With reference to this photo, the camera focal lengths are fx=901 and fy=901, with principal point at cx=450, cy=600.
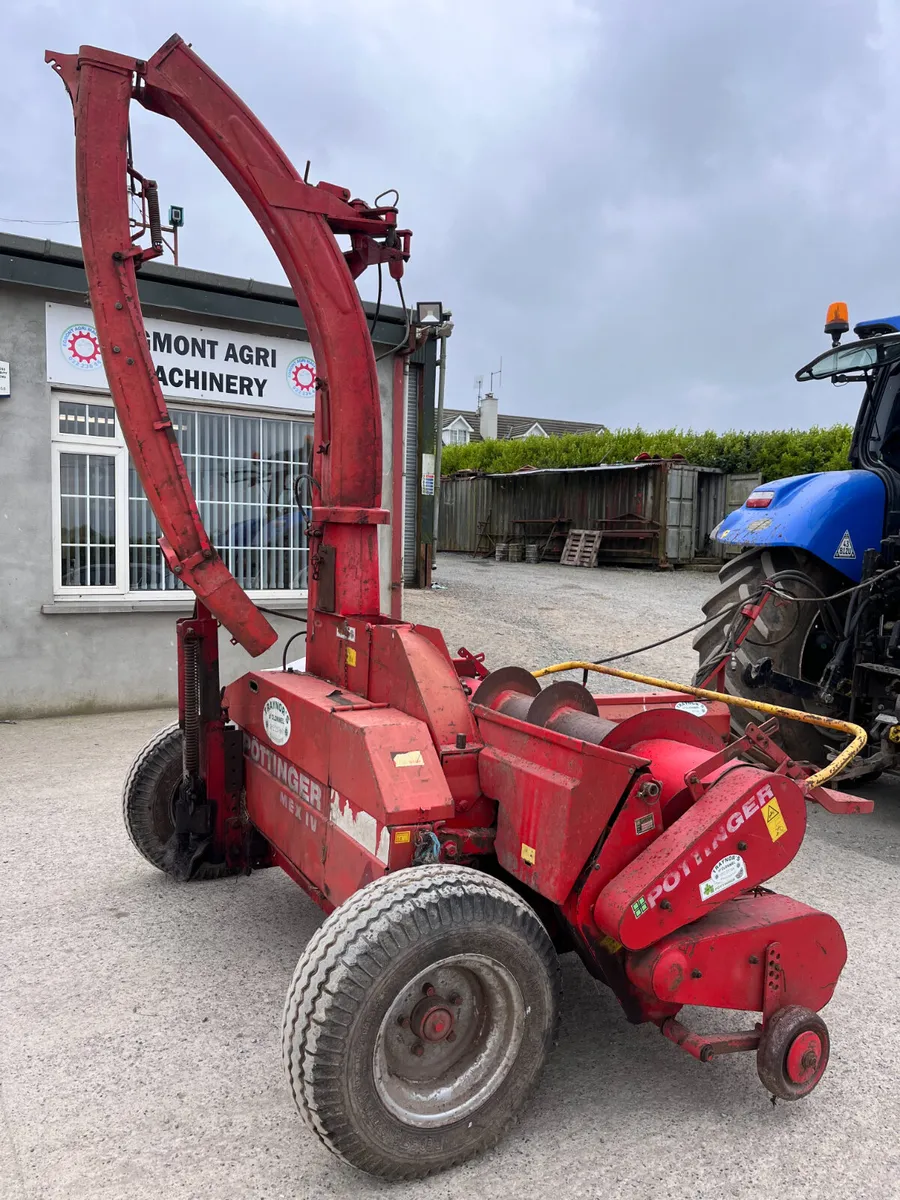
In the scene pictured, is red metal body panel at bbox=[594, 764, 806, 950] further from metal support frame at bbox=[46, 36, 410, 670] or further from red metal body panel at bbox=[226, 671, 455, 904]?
metal support frame at bbox=[46, 36, 410, 670]

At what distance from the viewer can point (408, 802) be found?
2.54 meters

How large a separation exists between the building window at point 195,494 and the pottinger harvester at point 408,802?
11.5 ft

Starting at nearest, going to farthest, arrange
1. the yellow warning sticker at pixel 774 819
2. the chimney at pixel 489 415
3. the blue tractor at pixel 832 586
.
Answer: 1. the yellow warning sticker at pixel 774 819
2. the blue tractor at pixel 832 586
3. the chimney at pixel 489 415

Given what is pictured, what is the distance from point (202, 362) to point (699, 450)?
13.7 metres

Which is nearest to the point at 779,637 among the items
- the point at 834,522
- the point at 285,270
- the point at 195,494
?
the point at 834,522

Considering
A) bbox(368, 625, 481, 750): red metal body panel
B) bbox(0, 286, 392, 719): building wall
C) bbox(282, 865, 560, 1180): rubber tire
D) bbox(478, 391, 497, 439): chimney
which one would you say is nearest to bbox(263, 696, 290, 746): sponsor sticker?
bbox(368, 625, 481, 750): red metal body panel

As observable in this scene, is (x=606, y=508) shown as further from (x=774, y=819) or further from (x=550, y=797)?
(x=550, y=797)

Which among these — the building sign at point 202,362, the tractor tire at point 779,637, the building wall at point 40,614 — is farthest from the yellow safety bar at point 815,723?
the building sign at point 202,362

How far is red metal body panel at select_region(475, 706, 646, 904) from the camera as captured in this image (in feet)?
8.02

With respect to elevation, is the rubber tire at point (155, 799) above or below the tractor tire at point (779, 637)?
below

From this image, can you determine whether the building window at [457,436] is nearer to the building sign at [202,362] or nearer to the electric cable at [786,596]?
the building sign at [202,362]

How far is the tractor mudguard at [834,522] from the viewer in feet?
16.1

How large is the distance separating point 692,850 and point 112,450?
6400mm

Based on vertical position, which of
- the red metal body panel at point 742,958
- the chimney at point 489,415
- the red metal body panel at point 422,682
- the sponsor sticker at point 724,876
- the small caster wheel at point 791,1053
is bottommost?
the small caster wheel at point 791,1053
